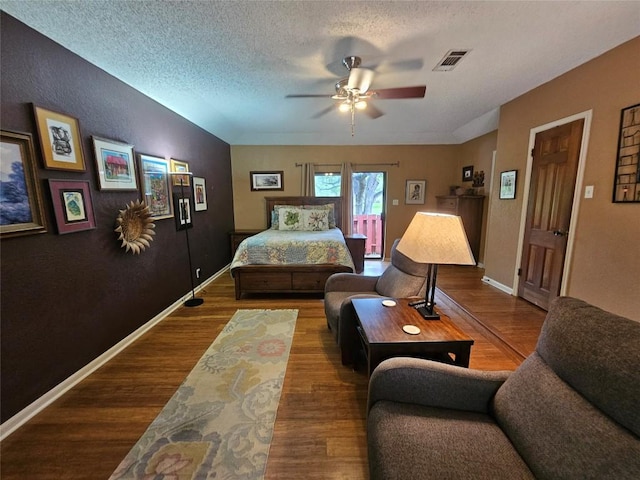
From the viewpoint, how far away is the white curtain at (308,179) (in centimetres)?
550

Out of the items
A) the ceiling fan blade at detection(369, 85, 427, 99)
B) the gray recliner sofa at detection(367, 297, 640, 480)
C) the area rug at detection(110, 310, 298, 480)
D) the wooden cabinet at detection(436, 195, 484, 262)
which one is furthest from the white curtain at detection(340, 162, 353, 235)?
the gray recliner sofa at detection(367, 297, 640, 480)

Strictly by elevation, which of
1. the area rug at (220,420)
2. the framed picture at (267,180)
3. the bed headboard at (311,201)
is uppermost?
the framed picture at (267,180)

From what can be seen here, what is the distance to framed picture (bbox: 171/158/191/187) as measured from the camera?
332 centimetres

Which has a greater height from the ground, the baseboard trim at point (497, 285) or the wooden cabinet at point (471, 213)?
the wooden cabinet at point (471, 213)

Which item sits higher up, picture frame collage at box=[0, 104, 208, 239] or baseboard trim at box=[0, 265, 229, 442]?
picture frame collage at box=[0, 104, 208, 239]

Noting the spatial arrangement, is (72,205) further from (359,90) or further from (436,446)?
(436,446)

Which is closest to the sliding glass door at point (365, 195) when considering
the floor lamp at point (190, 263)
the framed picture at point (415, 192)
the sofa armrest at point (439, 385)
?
the framed picture at point (415, 192)

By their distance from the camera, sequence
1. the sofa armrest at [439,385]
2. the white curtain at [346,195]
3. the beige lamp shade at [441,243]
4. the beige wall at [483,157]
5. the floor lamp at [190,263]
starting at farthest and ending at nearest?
the white curtain at [346,195] → the beige wall at [483,157] → the floor lamp at [190,263] → the beige lamp shade at [441,243] → the sofa armrest at [439,385]

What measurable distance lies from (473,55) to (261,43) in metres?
1.86

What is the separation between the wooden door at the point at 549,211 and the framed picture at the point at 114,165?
4.47 metres

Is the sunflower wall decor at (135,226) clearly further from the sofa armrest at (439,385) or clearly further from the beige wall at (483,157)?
the beige wall at (483,157)

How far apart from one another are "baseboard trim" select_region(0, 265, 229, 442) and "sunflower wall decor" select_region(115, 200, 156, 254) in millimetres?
826

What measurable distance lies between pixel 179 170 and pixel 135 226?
1226mm

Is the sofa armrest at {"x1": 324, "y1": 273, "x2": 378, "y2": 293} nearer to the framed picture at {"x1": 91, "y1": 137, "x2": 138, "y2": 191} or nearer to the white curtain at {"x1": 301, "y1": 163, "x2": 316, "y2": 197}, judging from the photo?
the framed picture at {"x1": 91, "y1": 137, "x2": 138, "y2": 191}
